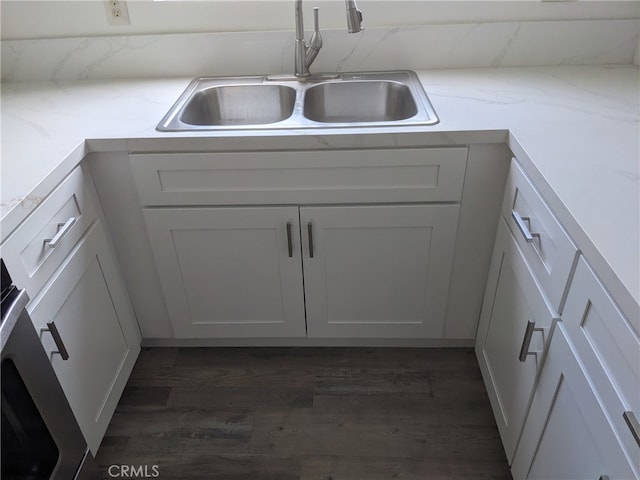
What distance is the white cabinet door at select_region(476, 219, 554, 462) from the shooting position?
1116mm

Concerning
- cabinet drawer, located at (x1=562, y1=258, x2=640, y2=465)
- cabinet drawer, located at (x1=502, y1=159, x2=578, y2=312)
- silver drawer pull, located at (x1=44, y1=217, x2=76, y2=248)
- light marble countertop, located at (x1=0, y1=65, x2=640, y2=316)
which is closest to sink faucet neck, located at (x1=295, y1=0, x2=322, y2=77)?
light marble countertop, located at (x1=0, y1=65, x2=640, y2=316)

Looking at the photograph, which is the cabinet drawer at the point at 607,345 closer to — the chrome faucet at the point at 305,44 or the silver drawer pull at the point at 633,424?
the silver drawer pull at the point at 633,424

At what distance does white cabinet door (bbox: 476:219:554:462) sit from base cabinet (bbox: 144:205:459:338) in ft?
0.53

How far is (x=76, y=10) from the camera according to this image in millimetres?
1721

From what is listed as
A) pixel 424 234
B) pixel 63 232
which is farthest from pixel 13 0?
pixel 424 234

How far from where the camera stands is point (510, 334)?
4.26 feet

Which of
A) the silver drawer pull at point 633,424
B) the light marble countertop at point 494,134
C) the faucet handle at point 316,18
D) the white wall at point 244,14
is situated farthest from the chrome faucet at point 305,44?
the silver drawer pull at point 633,424

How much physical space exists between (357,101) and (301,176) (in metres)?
0.52

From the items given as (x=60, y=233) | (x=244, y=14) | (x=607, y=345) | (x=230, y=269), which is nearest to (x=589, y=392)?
(x=607, y=345)

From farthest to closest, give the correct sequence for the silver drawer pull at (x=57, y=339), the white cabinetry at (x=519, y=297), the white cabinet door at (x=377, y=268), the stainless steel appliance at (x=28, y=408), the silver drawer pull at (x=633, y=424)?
1. the white cabinet door at (x=377, y=268)
2. the silver drawer pull at (x=57, y=339)
3. the white cabinetry at (x=519, y=297)
4. the stainless steel appliance at (x=28, y=408)
5. the silver drawer pull at (x=633, y=424)

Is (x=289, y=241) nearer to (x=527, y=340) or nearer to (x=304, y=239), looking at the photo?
(x=304, y=239)

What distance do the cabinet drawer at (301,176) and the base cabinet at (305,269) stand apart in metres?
0.04

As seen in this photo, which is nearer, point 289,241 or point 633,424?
point 633,424

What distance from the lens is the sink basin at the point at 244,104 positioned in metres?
1.69
